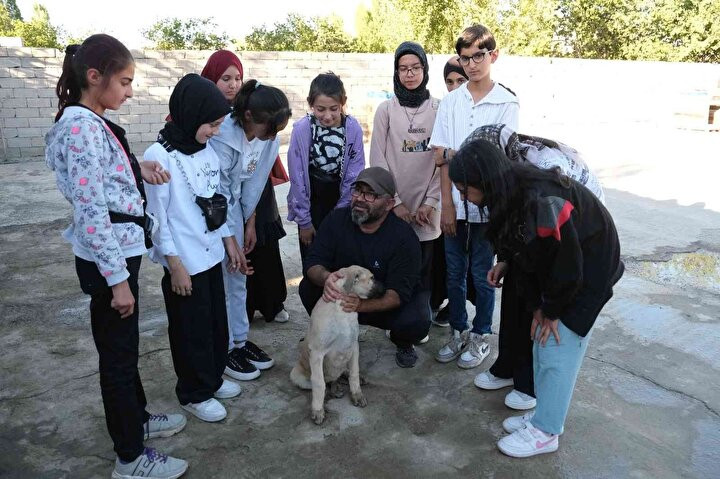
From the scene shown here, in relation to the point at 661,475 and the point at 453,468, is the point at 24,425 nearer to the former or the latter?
the point at 453,468

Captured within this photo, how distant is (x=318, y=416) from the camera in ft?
9.86

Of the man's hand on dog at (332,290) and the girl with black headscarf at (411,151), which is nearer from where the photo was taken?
the man's hand on dog at (332,290)

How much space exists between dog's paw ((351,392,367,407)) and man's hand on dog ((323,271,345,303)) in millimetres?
571

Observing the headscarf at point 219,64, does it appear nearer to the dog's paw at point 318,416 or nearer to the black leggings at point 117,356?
the black leggings at point 117,356

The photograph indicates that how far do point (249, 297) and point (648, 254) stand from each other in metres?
4.16

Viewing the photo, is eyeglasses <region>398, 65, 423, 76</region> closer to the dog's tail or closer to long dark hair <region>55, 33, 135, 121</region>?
long dark hair <region>55, 33, 135, 121</region>

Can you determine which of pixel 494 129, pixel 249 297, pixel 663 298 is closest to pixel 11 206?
pixel 249 297

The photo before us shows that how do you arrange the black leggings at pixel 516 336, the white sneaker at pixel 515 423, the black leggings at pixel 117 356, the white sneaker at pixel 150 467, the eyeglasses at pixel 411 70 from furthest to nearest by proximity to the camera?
1. the eyeglasses at pixel 411 70
2. the black leggings at pixel 516 336
3. the white sneaker at pixel 515 423
4. the white sneaker at pixel 150 467
5. the black leggings at pixel 117 356

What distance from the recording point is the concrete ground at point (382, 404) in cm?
271

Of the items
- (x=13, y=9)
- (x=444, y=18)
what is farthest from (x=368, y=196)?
(x=13, y=9)

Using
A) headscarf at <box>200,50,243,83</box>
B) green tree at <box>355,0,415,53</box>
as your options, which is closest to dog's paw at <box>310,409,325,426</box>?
headscarf at <box>200,50,243,83</box>

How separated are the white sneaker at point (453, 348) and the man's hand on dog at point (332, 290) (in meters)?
0.97

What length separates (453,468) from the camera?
268cm

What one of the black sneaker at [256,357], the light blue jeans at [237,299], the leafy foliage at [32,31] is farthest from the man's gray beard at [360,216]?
the leafy foliage at [32,31]
